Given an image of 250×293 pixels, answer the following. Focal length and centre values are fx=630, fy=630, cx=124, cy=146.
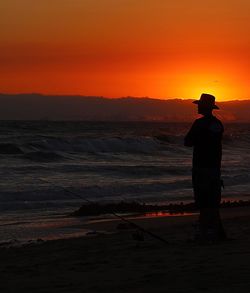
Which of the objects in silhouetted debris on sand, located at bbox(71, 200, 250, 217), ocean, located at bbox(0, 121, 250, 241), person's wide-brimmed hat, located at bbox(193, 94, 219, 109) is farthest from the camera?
silhouetted debris on sand, located at bbox(71, 200, 250, 217)

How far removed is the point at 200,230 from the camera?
705 centimetres

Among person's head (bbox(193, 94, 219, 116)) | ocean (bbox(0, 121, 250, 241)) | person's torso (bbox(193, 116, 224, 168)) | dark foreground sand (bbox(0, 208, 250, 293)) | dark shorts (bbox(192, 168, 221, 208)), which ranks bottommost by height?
ocean (bbox(0, 121, 250, 241))

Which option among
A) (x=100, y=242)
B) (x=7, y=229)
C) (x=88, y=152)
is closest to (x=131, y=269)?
(x=100, y=242)

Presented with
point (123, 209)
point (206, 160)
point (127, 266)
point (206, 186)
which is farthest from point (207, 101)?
point (123, 209)

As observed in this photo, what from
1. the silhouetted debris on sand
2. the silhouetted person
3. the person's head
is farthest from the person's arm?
the silhouetted debris on sand

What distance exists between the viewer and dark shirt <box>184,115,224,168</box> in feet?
22.3

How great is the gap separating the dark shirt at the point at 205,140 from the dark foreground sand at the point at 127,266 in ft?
2.99

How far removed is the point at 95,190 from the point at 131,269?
11552 millimetres

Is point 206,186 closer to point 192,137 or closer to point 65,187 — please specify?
point 192,137

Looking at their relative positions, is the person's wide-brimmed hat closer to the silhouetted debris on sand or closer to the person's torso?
the person's torso

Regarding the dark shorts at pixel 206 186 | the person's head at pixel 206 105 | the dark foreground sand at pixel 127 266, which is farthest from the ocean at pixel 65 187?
the person's head at pixel 206 105

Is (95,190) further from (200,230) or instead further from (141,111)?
(141,111)

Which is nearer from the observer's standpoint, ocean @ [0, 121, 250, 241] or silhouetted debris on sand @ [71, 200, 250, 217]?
ocean @ [0, 121, 250, 241]

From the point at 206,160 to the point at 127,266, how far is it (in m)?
1.68
